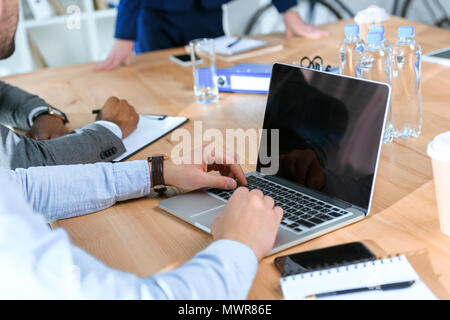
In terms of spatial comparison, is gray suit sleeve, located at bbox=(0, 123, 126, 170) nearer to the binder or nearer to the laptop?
the laptop

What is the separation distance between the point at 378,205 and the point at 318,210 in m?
0.12

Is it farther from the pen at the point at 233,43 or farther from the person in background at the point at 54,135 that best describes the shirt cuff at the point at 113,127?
the pen at the point at 233,43

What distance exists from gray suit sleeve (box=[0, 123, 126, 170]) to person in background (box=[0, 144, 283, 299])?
0.51ft

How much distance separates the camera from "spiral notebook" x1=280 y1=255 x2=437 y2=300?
0.68m

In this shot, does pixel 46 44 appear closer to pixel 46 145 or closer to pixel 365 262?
pixel 46 145

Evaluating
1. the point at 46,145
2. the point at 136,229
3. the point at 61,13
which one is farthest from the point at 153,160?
the point at 61,13

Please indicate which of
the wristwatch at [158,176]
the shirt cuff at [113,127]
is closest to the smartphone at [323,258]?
the wristwatch at [158,176]

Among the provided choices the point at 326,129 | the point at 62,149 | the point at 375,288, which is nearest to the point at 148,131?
the point at 62,149

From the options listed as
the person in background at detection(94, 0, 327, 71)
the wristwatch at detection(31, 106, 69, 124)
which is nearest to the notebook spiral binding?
the wristwatch at detection(31, 106, 69, 124)

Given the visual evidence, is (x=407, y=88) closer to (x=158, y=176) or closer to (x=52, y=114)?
(x=158, y=176)

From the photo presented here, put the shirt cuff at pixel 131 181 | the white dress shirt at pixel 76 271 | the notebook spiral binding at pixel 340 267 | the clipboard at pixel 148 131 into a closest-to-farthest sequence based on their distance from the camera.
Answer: the white dress shirt at pixel 76 271 → the notebook spiral binding at pixel 340 267 → the shirt cuff at pixel 131 181 → the clipboard at pixel 148 131

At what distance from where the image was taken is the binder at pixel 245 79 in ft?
5.27

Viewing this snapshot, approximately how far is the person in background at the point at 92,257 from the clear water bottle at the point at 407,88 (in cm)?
44
